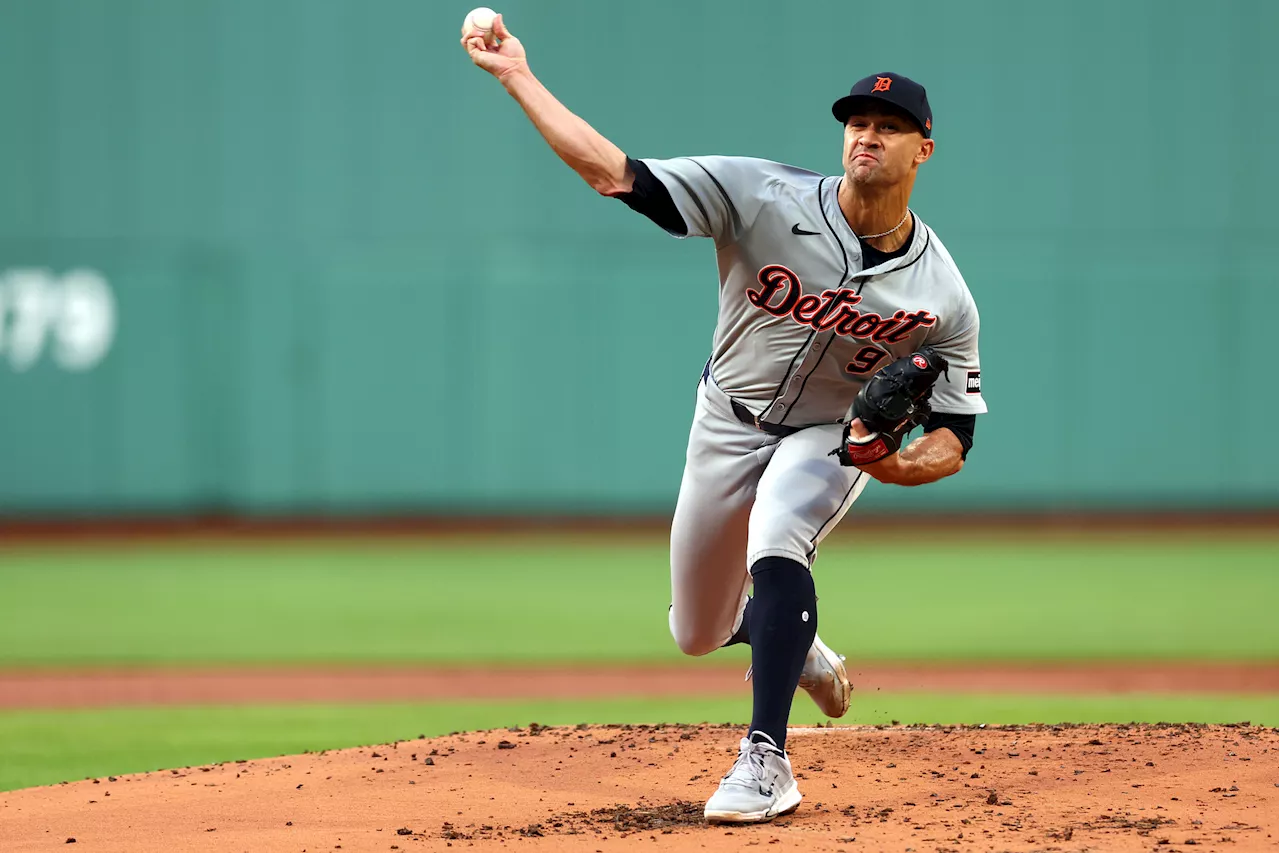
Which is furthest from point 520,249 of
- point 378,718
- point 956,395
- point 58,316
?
point 956,395

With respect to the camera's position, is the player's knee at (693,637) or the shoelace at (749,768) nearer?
the shoelace at (749,768)

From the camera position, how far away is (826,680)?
4.57 metres

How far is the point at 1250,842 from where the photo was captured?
341 centimetres

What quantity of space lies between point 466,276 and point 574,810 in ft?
36.4

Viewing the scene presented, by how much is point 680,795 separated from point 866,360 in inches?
49.6

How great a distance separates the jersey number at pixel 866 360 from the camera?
4.10 metres

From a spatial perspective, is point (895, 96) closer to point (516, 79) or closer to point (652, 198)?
point (652, 198)

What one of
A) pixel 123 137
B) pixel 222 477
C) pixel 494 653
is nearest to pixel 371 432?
pixel 222 477

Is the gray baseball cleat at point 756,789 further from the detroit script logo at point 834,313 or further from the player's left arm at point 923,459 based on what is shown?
the detroit script logo at point 834,313

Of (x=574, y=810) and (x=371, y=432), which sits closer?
(x=574, y=810)

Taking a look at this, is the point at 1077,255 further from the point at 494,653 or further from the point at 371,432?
the point at 494,653

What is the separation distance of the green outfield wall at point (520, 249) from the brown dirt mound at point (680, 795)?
9.77 metres

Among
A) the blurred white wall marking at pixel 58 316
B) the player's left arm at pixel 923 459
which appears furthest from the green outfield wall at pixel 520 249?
the player's left arm at pixel 923 459

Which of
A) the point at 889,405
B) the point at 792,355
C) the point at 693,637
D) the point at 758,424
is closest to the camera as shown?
the point at 889,405
